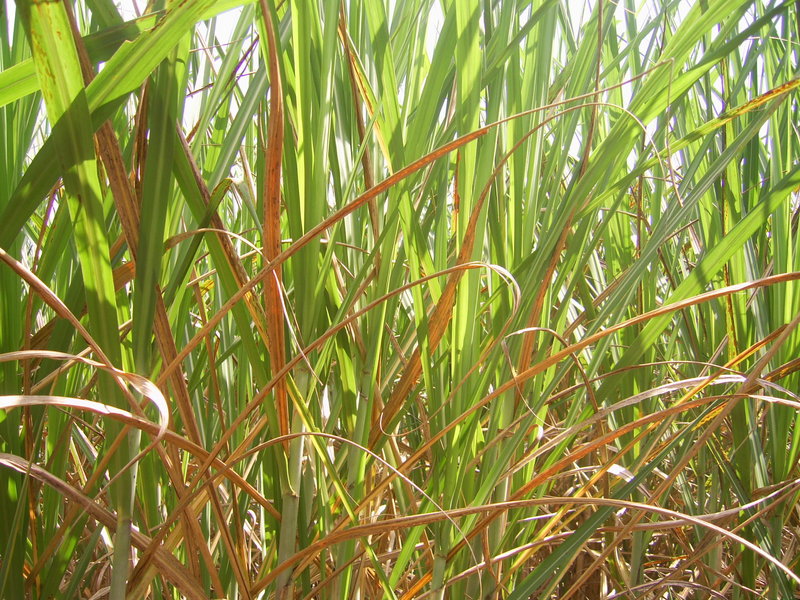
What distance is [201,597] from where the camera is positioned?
1.63 feet

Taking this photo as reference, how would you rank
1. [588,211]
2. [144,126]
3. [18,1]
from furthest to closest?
[588,211] → [144,126] → [18,1]

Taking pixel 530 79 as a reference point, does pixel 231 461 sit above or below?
below

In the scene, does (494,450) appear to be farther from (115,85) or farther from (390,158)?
(115,85)

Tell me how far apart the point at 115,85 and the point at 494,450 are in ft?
1.36

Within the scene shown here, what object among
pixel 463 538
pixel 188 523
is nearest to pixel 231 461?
pixel 188 523

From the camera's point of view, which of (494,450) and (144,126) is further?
(494,450)

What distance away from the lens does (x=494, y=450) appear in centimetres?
61

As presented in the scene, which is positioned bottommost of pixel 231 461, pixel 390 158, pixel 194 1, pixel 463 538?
pixel 463 538

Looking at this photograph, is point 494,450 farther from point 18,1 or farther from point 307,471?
point 18,1

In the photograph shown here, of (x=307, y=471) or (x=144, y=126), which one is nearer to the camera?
(x=144, y=126)

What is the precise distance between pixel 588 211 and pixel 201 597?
1.39ft

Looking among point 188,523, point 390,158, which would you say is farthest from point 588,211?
point 188,523

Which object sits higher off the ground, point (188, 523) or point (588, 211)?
point (588, 211)

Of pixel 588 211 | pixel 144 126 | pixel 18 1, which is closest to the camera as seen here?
pixel 18 1
